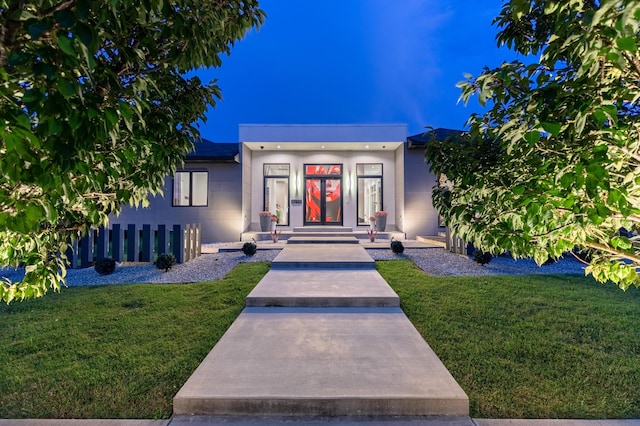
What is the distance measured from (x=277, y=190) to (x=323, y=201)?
2312mm

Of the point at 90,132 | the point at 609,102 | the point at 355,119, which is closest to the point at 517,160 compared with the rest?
the point at 609,102

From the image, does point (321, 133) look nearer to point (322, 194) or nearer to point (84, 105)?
point (322, 194)

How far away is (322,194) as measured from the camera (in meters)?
14.4

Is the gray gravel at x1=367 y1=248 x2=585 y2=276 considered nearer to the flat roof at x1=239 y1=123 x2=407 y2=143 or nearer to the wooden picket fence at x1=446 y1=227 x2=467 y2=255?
the wooden picket fence at x1=446 y1=227 x2=467 y2=255

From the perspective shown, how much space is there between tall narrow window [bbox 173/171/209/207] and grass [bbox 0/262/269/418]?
763 centimetres

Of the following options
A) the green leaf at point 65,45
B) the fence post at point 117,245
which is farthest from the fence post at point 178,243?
the green leaf at point 65,45

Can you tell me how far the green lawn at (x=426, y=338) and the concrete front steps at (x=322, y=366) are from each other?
0.28m

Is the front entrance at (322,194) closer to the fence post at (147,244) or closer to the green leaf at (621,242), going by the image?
the fence post at (147,244)

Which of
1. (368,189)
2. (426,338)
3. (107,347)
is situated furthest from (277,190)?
(426,338)

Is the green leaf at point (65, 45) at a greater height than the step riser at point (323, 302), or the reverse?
the green leaf at point (65, 45)

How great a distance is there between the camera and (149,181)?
2.33 m

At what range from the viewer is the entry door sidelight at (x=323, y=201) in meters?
14.4

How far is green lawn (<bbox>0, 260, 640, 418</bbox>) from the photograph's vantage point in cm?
247

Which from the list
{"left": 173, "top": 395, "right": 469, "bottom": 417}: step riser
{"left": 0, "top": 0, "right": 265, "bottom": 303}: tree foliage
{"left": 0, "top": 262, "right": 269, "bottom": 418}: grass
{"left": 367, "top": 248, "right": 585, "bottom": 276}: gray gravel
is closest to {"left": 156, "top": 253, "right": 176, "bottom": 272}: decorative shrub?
{"left": 0, "top": 262, "right": 269, "bottom": 418}: grass
